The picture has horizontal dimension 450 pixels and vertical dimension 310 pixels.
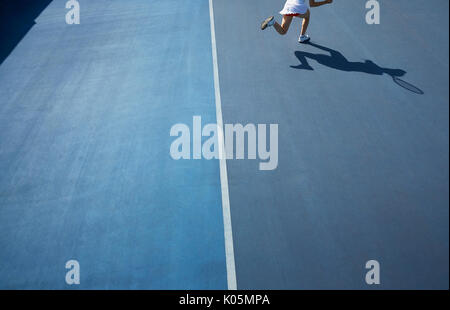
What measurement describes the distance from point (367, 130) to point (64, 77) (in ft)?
19.2

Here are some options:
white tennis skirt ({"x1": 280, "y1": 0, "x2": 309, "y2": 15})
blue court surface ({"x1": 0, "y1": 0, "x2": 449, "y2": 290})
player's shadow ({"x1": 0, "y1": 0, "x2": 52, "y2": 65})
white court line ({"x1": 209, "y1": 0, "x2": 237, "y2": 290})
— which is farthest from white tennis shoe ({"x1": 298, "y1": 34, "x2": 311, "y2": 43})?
player's shadow ({"x1": 0, "y1": 0, "x2": 52, "y2": 65})

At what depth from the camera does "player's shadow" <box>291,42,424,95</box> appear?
5598 mm

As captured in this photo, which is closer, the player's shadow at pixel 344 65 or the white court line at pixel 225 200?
the white court line at pixel 225 200

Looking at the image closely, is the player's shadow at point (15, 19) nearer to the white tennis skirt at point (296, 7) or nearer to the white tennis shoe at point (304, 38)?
the white tennis skirt at point (296, 7)

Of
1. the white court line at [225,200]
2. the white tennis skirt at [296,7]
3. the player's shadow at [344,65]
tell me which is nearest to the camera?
the white court line at [225,200]

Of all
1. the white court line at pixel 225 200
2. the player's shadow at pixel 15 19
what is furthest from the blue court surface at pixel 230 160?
the player's shadow at pixel 15 19

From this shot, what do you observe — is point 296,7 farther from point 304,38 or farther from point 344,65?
point 344,65

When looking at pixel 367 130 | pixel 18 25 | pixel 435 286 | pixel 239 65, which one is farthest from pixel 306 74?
pixel 18 25

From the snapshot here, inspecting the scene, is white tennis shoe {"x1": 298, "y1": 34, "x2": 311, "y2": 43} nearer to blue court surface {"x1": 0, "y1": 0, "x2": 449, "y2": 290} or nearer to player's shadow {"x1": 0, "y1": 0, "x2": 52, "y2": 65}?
blue court surface {"x1": 0, "y1": 0, "x2": 449, "y2": 290}

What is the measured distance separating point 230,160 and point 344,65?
3.25 metres

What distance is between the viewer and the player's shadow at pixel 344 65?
18.4 feet

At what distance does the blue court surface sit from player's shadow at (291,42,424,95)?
36mm

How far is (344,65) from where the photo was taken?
6020 millimetres

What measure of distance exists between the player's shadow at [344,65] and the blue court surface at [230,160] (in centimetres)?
4
